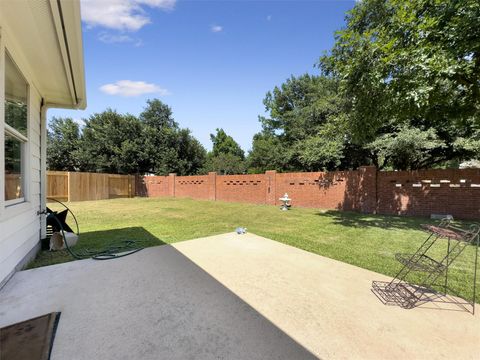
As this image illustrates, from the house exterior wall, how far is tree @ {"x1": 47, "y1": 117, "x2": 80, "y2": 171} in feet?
62.8

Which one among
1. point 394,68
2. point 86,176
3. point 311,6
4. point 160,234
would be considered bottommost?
point 160,234

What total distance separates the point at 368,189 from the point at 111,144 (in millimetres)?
19250

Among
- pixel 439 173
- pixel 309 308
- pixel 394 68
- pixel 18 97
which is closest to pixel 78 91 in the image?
pixel 18 97

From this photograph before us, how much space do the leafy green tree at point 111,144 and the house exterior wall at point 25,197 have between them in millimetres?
16838

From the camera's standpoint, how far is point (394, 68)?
5.53 m

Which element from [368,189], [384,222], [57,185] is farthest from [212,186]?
[384,222]

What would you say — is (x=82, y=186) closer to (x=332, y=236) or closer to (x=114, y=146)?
(x=114, y=146)

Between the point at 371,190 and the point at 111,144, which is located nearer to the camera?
the point at 371,190

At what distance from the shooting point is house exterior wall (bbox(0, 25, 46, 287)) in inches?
101

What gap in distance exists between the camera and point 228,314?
7.30ft

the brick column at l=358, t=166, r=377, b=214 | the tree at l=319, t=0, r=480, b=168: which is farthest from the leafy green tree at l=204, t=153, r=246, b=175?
the tree at l=319, t=0, r=480, b=168

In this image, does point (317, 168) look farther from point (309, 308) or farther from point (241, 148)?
point (241, 148)

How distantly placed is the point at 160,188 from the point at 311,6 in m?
15.3

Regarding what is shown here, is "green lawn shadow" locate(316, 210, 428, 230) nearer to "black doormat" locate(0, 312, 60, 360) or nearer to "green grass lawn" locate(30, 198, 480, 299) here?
"green grass lawn" locate(30, 198, 480, 299)
